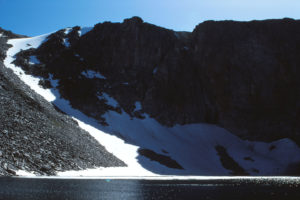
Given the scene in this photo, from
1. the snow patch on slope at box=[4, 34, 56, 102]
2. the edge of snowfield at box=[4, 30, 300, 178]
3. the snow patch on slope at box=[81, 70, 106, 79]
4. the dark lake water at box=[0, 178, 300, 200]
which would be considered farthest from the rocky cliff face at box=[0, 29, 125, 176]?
the snow patch on slope at box=[81, 70, 106, 79]

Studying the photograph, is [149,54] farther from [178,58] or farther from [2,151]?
[2,151]

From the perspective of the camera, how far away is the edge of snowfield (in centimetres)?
6675

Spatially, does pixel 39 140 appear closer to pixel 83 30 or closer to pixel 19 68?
pixel 19 68

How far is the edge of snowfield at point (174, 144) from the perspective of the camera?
66.8 meters

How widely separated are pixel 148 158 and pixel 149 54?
42.2m

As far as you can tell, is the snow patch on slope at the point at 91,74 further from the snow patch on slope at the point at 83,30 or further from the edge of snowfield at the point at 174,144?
the snow patch on slope at the point at 83,30

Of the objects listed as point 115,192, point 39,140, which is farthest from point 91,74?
point 115,192

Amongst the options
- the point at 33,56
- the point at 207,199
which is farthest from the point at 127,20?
the point at 207,199

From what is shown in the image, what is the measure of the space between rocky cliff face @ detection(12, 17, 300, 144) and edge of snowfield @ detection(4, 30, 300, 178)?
3416mm

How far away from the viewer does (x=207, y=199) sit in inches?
912

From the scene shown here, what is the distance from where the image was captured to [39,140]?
47031 mm

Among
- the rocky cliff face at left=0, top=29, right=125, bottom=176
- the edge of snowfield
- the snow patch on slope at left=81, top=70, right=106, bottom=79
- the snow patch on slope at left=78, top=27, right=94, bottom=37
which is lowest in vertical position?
the edge of snowfield

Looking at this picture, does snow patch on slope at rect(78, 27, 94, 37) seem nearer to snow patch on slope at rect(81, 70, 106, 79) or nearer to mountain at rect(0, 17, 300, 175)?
mountain at rect(0, 17, 300, 175)

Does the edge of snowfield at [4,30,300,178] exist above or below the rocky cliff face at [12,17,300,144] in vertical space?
below
